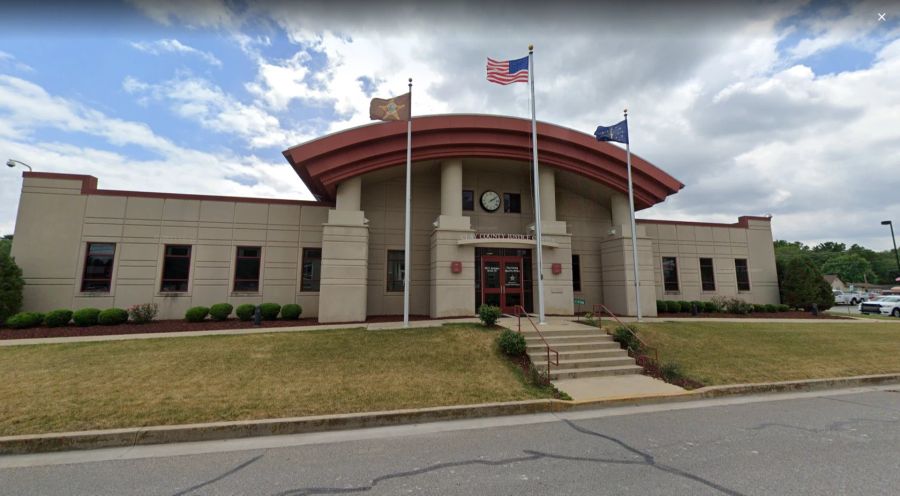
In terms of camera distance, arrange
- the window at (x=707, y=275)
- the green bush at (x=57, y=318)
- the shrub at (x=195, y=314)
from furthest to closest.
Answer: the window at (x=707, y=275)
the shrub at (x=195, y=314)
the green bush at (x=57, y=318)

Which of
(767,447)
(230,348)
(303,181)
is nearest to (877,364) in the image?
(767,447)

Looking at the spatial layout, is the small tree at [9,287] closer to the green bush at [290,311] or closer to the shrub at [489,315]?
the green bush at [290,311]

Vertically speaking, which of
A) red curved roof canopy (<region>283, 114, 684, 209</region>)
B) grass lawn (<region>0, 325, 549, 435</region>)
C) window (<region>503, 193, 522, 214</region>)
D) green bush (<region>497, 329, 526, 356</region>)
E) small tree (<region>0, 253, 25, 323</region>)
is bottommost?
grass lawn (<region>0, 325, 549, 435</region>)

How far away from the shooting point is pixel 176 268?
640 inches

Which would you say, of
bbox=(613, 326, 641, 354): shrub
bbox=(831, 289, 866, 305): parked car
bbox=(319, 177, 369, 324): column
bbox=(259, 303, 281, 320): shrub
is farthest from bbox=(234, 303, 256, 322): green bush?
bbox=(831, 289, 866, 305): parked car

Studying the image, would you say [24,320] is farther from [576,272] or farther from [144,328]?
[576,272]

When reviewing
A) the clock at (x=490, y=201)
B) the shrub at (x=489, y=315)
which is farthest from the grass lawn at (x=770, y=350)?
the clock at (x=490, y=201)

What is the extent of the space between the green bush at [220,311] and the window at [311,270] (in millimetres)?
3062

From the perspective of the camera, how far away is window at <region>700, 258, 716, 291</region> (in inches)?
859

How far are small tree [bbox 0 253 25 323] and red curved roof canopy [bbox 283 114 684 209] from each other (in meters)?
11.1

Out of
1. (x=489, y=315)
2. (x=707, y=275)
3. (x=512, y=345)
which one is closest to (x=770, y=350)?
(x=512, y=345)

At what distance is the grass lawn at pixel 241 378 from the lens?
633 cm

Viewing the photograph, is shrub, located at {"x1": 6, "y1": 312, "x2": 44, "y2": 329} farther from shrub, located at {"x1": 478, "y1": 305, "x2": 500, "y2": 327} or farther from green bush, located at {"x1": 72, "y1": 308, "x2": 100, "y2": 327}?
shrub, located at {"x1": 478, "y1": 305, "x2": 500, "y2": 327}

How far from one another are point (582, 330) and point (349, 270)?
9.17 metres
